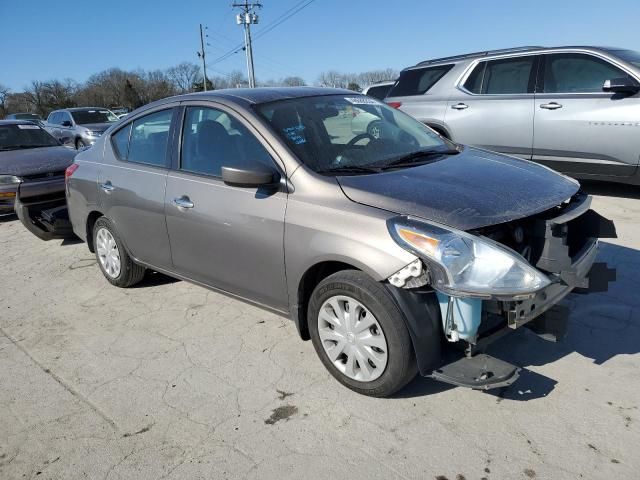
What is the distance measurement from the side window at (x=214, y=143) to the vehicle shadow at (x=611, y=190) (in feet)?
17.5

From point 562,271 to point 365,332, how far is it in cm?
105

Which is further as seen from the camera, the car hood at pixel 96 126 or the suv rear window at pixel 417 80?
the car hood at pixel 96 126

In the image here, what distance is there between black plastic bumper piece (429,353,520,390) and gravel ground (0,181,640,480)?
257 millimetres

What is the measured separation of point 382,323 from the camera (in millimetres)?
2604

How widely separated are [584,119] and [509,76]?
1.24 meters

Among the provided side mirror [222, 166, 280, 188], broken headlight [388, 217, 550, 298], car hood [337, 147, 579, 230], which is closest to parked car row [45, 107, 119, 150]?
side mirror [222, 166, 280, 188]

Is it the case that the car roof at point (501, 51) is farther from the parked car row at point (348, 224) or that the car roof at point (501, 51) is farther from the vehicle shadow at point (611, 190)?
the parked car row at point (348, 224)

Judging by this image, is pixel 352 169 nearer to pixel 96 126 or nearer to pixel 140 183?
pixel 140 183

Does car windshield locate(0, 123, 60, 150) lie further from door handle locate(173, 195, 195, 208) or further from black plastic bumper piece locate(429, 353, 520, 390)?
black plastic bumper piece locate(429, 353, 520, 390)

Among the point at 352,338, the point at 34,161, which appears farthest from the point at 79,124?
the point at 352,338

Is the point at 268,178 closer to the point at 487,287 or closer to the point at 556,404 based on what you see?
the point at 487,287

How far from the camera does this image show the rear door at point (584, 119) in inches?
236

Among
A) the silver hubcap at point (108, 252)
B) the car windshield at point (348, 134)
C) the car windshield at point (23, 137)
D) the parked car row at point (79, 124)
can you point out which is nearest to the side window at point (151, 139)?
the silver hubcap at point (108, 252)

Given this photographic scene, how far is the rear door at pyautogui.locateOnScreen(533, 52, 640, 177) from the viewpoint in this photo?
6.00m
